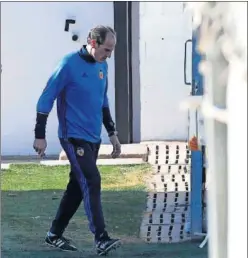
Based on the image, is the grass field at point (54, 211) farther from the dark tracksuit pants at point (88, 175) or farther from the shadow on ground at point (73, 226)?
Answer: the dark tracksuit pants at point (88, 175)

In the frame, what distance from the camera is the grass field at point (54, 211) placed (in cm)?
648

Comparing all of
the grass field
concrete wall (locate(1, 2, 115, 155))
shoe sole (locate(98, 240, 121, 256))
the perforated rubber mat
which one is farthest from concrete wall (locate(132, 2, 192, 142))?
shoe sole (locate(98, 240, 121, 256))

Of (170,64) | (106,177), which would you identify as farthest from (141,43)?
(106,177)

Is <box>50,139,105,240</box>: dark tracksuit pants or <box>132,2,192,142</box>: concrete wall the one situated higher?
<box>132,2,192,142</box>: concrete wall

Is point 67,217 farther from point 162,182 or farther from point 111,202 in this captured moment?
point 162,182

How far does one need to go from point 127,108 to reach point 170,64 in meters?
1.17

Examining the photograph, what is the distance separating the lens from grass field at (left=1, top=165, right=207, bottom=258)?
21.2ft

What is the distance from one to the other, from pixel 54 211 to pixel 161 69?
3.56 metres

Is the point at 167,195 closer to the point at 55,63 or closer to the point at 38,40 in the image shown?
the point at 55,63

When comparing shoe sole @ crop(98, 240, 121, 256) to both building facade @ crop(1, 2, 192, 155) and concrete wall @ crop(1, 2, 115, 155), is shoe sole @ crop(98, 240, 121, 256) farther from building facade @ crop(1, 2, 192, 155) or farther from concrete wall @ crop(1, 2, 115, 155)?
concrete wall @ crop(1, 2, 115, 155)

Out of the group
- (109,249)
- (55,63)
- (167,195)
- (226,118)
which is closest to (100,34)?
(109,249)

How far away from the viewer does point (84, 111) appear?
6.14 metres

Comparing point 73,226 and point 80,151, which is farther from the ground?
point 80,151

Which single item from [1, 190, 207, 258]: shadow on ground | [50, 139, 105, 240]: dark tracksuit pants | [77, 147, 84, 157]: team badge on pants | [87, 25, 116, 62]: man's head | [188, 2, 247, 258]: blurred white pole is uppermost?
[87, 25, 116, 62]: man's head
